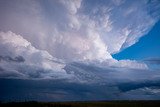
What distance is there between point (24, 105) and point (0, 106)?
1932 cm

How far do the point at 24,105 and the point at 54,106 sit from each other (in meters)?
29.0

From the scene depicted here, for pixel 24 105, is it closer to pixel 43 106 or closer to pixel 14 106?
pixel 14 106

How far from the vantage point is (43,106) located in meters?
174

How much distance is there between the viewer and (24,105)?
190500 mm

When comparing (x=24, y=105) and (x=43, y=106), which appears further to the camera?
(x=24, y=105)

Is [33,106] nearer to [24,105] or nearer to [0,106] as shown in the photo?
[24,105]

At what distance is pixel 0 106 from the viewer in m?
179

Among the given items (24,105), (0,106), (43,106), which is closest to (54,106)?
(43,106)

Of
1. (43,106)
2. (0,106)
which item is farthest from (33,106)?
(0,106)

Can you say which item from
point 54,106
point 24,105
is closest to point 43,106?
point 54,106

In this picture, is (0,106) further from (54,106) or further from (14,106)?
(54,106)

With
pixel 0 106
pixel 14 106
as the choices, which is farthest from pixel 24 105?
pixel 0 106

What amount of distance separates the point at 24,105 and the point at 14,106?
7766mm

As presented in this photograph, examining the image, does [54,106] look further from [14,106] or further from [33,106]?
[14,106]
